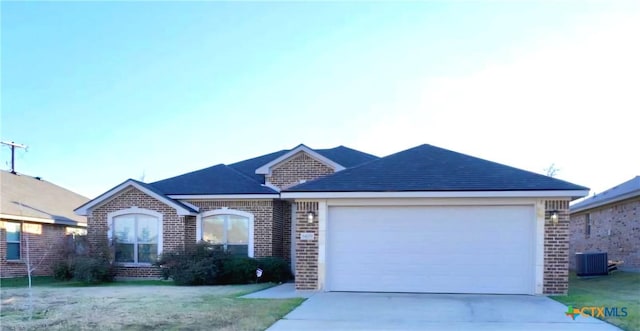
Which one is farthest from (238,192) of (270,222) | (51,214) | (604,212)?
(604,212)

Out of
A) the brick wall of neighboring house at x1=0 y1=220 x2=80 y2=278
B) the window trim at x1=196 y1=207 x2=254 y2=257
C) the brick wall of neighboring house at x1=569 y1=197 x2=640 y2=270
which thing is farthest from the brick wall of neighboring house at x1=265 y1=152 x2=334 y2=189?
the brick wall of neighboring house at x1=569 y1=197 x2=640 y2=270

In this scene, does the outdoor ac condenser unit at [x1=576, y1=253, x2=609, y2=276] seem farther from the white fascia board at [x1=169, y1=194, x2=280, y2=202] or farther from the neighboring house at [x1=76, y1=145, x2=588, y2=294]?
the white fascia board at [x1=169, y1=194, x2=280, y2=202]

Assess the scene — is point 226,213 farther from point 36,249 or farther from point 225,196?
point 36,249

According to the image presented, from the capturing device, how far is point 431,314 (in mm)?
9250

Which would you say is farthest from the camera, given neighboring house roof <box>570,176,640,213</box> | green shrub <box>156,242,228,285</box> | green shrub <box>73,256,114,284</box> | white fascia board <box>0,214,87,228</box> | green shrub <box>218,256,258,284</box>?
white fascia board <box>0,214,87,228</box>

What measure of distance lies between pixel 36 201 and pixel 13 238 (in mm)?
2585

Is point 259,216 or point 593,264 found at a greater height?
point 259,216

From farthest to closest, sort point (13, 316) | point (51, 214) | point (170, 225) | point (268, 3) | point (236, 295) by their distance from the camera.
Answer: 1. point (51, 214)
2. point (170, 225)
3. point (268, 3)
4. point (236, 295)
5. point (13, 316)

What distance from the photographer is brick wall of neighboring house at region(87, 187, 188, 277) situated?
1758 centimetres

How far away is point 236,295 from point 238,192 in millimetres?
5934

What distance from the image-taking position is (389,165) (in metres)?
13.9

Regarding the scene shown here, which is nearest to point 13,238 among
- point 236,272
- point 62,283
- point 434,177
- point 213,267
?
point 62,283

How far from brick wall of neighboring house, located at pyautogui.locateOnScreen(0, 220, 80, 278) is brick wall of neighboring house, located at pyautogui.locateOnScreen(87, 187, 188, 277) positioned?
1811mm

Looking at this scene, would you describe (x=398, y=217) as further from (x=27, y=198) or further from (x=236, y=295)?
(x=27, y=198)
